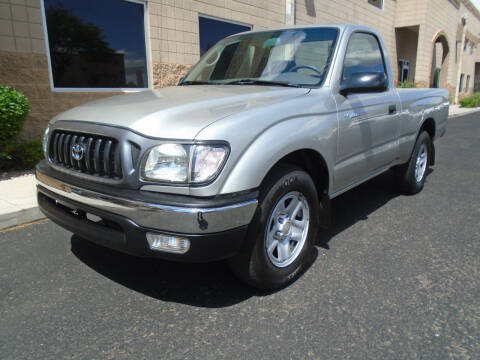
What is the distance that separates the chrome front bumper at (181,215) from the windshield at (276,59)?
146cm

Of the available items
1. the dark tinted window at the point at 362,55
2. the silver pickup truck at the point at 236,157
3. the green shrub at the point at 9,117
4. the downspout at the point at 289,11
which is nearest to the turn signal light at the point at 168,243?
the silver pickup truck at the point at 236,157

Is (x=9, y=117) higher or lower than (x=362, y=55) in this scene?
lower

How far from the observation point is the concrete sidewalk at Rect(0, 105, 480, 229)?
3.98 meters

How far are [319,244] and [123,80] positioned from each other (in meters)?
6.21

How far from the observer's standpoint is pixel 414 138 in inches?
Result: 186

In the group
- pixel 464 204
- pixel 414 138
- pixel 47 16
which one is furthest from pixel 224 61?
pixel 47 16

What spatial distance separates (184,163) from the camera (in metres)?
2.15

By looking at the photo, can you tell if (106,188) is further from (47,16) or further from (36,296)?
(47,16)

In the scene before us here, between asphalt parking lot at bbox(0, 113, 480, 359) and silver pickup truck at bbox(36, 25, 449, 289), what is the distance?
0.32 metres

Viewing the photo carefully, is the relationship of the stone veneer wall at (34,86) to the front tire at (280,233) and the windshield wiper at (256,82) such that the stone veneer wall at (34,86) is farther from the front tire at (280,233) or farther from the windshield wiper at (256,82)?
the front tire at (280,233)

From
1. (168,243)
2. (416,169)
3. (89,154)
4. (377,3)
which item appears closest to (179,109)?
(89,154)

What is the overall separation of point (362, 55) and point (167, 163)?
8.22ft

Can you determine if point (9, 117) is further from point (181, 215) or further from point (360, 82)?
point (360, 82)

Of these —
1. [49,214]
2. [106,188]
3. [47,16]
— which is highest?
[47,16]
